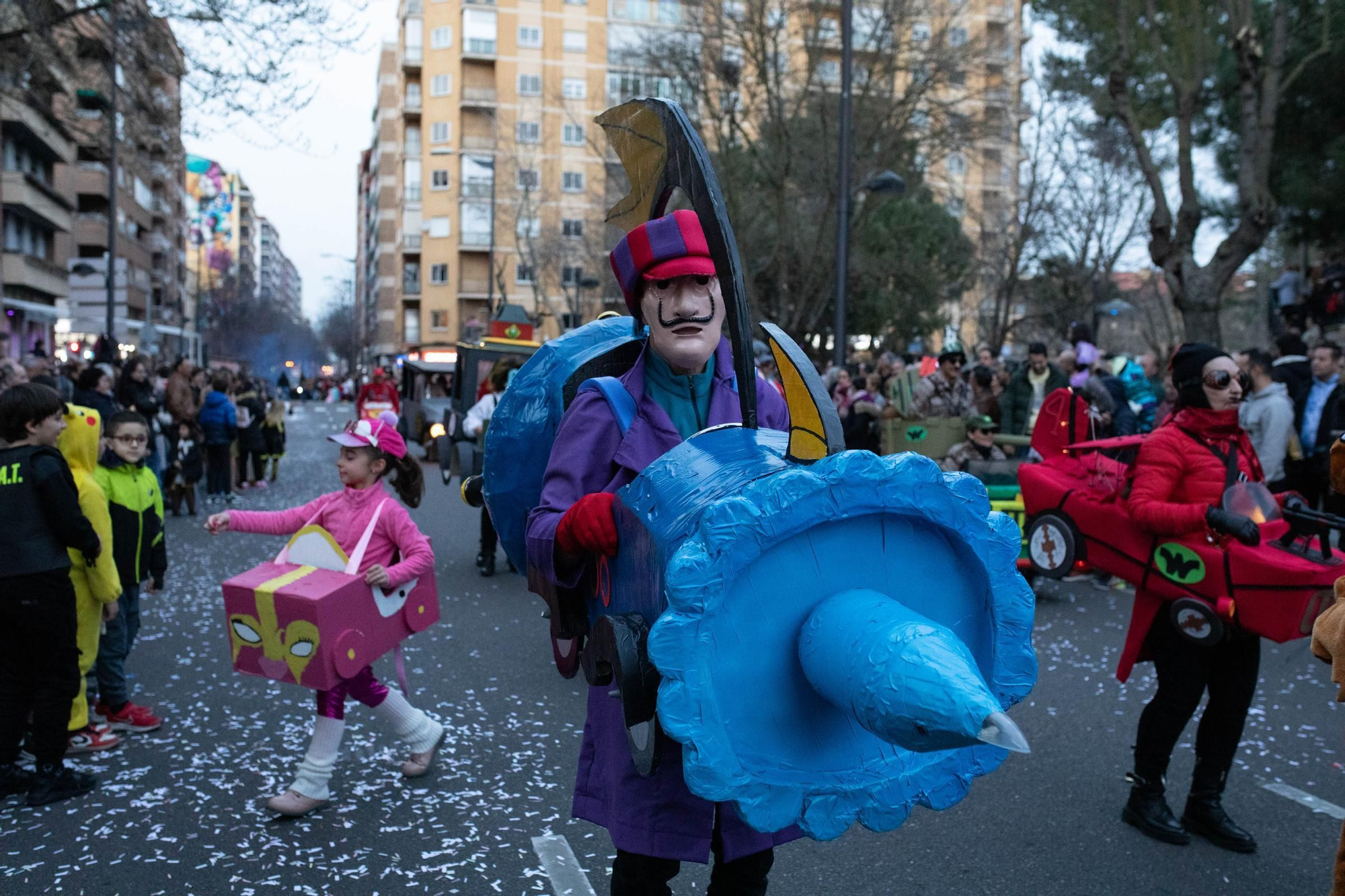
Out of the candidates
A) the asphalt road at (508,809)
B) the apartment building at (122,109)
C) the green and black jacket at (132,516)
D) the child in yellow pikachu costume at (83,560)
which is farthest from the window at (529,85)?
the child in yellow pikachu costume at (83,560)

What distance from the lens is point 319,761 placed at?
13.5 feet

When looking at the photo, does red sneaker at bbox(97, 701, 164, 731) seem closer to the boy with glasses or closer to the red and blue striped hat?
the boy with glasses

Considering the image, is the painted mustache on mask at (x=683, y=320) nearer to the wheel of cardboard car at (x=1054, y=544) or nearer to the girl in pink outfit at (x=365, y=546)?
the girl in pink outfit at (x=365, y=546)

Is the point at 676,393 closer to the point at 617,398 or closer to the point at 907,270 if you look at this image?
the point at 617,398

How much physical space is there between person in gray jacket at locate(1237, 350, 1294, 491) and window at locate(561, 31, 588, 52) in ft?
163

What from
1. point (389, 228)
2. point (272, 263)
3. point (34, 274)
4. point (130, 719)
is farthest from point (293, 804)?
point (272, 263)

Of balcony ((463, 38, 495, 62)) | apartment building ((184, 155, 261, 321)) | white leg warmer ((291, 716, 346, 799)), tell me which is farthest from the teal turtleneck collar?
apartment building ((184, 155, 261, 321))

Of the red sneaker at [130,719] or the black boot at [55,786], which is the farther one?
the red sneaker at [130,719]

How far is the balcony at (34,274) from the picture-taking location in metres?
34.6

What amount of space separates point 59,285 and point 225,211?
7443 centimetres

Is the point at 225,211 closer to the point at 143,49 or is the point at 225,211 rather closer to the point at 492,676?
the point at 143,49

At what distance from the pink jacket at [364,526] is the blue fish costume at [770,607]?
2205 millimetres

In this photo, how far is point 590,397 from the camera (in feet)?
7.07

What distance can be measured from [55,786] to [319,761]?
43.7 inches
